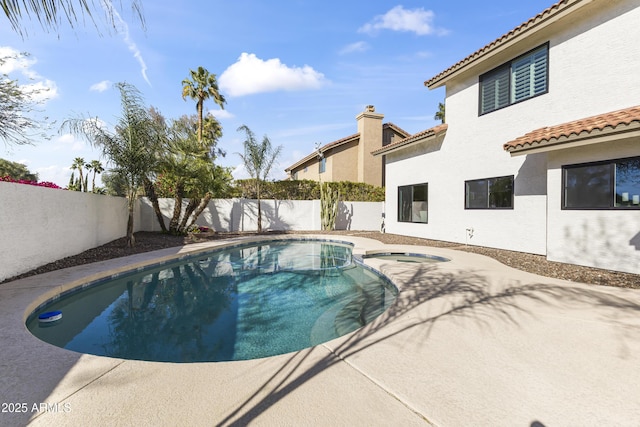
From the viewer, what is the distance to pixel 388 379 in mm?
2652

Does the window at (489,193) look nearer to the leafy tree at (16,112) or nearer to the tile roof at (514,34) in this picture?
the tile roof at (514,34)

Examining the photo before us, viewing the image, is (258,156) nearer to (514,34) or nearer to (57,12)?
(514,34)

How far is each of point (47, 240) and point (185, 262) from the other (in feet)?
11.8

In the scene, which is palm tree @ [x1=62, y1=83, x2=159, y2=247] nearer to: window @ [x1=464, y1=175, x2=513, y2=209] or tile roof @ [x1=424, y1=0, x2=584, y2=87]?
tile roof @ [x1=424, y1=0, x2=584, y2=87]

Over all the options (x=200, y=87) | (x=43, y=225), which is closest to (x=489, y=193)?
(x=43, y=225)

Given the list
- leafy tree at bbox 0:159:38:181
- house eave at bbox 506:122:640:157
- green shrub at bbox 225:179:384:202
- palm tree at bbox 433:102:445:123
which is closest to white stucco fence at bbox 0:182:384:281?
green shrub at bbox 225:179:384:202

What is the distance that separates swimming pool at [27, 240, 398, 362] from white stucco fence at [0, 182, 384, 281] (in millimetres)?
1849

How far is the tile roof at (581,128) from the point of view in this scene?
19.9 feet

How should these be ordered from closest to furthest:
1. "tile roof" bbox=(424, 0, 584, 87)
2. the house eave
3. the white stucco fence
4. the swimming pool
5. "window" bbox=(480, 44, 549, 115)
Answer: the swimming pool < the house eave < the white stucco fence < "tile roof" bbox=(424, 0, 584, 87) < "window" bbox=(480, 44, 549, 115)

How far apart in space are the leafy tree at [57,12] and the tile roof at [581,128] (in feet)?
27.6

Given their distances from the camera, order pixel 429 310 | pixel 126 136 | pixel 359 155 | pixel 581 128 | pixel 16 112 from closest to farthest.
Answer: pixel 429 310
pixel 581 128
pixel 16 112
pixel 126 136
pixel 359 155

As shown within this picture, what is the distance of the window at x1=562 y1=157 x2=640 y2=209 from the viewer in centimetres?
653

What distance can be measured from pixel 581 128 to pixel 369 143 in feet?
54.8

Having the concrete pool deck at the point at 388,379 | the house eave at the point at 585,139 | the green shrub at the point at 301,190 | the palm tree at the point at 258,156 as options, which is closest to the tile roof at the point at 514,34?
the house eave at the point at 585,139
